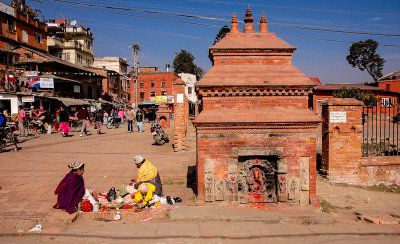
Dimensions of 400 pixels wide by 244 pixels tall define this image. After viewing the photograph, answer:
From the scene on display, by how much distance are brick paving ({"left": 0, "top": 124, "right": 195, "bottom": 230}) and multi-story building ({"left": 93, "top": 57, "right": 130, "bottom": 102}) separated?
39.6 m

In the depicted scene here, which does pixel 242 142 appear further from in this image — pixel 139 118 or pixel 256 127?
pixel 139 118

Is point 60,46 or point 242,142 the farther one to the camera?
point 60,46

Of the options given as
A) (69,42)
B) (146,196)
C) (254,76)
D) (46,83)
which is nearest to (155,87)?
(69,42)

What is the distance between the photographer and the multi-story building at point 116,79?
52.3 metres

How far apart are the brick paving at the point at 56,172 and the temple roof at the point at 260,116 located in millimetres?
2169

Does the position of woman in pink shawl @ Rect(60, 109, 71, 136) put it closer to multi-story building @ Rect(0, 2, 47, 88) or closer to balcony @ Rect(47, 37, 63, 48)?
multi-story building @ Rect(0, 2, 47, 88)

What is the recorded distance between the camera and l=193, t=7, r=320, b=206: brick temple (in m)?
5.98

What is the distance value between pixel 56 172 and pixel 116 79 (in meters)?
48.5

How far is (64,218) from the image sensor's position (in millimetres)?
5406

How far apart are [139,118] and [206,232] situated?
51.2ft

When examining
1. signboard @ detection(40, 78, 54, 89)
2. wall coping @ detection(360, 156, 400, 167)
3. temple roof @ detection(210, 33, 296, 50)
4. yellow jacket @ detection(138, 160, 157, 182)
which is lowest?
wall coping @ detection(360, 156, 400, 167)

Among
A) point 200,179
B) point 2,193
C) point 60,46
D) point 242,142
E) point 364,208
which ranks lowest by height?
point 364,208

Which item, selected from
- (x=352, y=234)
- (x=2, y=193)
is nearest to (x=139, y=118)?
(x=2, y=193)

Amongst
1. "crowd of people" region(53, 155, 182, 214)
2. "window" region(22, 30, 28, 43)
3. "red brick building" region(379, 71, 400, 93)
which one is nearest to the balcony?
"window" region(22, 30, 28, 43)
